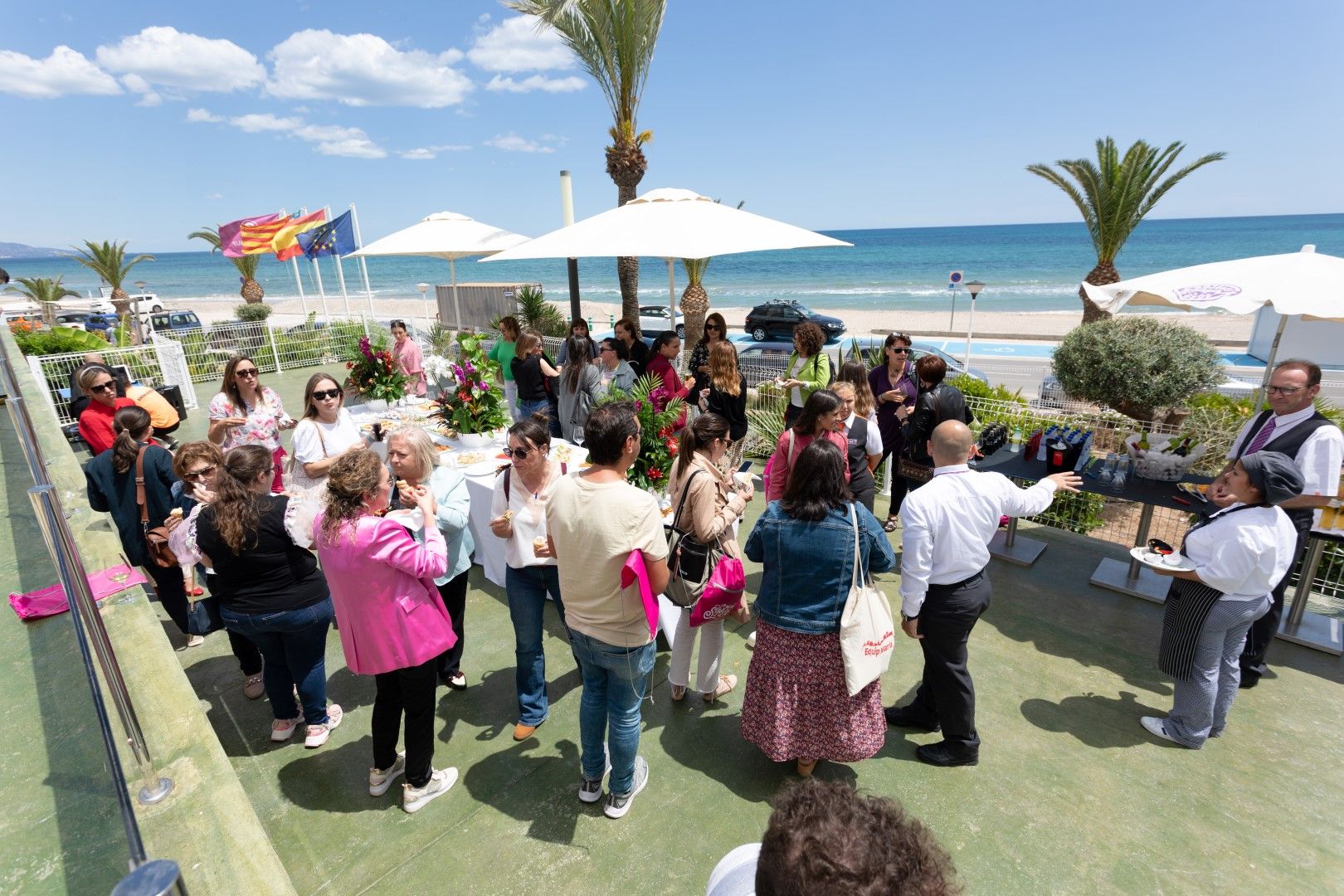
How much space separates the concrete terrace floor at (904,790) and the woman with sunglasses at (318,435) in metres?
1.27

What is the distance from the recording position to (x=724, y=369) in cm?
551

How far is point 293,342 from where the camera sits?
560 inches

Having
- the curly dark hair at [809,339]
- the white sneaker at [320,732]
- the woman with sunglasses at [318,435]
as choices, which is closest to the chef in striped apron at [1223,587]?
the curly dark hair at [809,339]

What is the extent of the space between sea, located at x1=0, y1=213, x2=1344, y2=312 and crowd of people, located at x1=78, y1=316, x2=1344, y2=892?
128 ft

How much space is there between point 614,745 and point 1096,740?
103 inches

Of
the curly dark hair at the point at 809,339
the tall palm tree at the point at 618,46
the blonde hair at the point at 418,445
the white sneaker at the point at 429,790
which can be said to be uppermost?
the tall palm tree at the point at 618,46

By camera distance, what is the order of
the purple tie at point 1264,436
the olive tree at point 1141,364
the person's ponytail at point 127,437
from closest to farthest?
the purple tie at point 1264,436 < the person's ponytail at point 127,437 < the olive tree at point 1141,364

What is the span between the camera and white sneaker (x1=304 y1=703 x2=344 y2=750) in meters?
3.36

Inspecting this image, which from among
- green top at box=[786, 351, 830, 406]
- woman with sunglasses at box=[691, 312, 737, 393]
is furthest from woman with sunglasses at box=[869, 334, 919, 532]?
woman with sunglasses at box=[691, 312, 737, 393]

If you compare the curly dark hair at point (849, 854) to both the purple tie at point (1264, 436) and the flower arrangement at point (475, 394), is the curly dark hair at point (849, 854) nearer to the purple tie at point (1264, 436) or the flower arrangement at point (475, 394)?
the purple tie at point (1264, 436)

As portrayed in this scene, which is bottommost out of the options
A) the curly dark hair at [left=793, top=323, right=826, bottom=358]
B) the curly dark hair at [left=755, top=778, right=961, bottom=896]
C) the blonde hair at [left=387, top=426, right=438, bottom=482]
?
the curly dark hair at [left=755, top=778, right=961, bottom=896]

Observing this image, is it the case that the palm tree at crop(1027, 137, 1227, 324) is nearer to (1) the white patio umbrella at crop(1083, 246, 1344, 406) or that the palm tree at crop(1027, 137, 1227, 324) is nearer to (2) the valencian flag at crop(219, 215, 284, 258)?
(1) the white patio umbrella at crop(1083, 246, 1344, 406)

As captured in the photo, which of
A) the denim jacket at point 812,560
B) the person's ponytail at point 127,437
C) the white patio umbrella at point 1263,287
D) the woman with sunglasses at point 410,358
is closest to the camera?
the denim jacket at point 812,560

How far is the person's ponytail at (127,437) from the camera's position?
3920 mm
